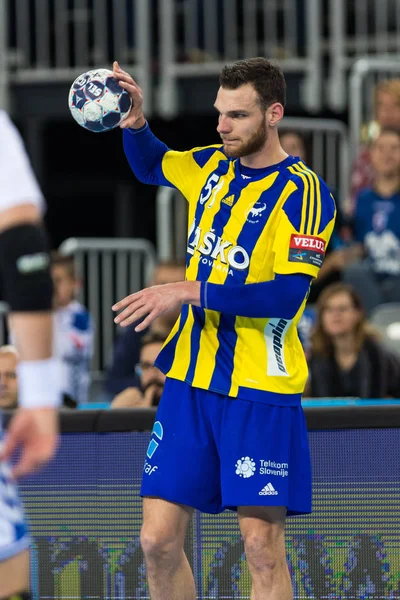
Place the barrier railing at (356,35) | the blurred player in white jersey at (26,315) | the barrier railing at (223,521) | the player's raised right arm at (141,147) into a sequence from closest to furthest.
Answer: the blurred player in white jersey at (26,315)
the player's raised right arm at (141,147)
the barrier railing at (223,521)
the barrier railing at (356,35)

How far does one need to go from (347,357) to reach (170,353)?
3177mm

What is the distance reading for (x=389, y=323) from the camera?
861 cm

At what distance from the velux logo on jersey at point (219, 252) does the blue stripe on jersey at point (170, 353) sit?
22cm

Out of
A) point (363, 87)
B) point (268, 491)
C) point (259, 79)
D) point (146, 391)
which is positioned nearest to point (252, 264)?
point (259, 79)

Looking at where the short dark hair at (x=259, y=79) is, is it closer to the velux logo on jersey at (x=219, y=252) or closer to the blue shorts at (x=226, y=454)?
the velux logo on jersey at (x=219, y=252)

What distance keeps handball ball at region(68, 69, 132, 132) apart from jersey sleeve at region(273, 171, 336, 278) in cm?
73

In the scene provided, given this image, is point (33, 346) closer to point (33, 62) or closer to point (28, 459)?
point (28, 459)

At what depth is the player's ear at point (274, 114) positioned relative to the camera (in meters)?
4.16

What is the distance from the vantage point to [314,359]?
7.22 meters

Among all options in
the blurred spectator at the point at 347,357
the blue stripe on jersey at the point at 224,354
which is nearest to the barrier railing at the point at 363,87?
the blurred spectator at the point at 347,357

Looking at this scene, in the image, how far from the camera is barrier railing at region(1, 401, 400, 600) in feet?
15.3

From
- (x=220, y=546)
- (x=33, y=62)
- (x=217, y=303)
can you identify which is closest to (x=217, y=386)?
(x=217, y=303)

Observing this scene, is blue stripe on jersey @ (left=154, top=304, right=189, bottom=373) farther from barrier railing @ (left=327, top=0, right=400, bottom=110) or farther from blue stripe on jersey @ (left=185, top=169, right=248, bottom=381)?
barrier railing @ (left=327, top=0, right=400, bottom=110)

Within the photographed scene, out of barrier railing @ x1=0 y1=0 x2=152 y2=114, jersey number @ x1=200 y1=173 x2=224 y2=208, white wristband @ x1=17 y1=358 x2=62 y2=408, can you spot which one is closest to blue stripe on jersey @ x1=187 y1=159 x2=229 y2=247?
jersey number @ x1=200 y1=173 x2=224 y2=208
